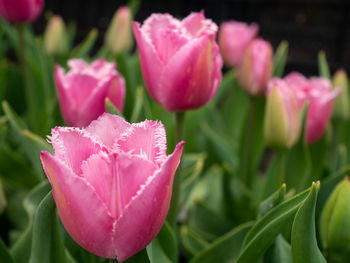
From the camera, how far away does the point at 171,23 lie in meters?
0.54

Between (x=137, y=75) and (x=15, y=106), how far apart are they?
396 millimetres

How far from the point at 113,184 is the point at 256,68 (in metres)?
0.63

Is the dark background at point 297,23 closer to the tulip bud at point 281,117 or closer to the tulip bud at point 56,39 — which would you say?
the tulip bud at point 56,39

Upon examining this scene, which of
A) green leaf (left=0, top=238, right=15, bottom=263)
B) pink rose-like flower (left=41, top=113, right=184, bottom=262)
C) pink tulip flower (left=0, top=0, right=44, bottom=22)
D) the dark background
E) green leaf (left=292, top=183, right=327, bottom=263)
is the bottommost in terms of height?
the dark background

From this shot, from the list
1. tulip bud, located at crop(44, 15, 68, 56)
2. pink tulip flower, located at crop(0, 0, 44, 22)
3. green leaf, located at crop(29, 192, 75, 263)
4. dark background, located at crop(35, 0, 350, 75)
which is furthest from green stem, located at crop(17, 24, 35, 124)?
dark background, located at crop(35, 0, 350, 75)

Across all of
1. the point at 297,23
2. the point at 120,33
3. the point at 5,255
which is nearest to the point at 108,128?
the point at 5,255

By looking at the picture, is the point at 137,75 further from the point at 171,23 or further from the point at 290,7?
the point at 290,7

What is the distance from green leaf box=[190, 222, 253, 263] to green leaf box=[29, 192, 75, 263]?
20 cm

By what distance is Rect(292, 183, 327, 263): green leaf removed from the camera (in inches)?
16.2

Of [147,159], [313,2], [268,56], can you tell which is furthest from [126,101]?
[313,2]

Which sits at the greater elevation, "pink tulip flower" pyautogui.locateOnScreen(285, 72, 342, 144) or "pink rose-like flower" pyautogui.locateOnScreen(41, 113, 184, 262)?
"pink rose-like flower" pyautogui.locateOnScreen(41, 113, 184, 262)

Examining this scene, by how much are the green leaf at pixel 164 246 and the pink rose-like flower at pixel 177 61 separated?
0.45 ft

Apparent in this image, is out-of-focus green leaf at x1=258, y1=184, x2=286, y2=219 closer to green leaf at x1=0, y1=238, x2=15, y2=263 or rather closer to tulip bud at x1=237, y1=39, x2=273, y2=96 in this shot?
green leaf at x1=0, y1=238, x2=15, y2=263

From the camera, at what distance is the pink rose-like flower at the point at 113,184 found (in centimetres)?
34
